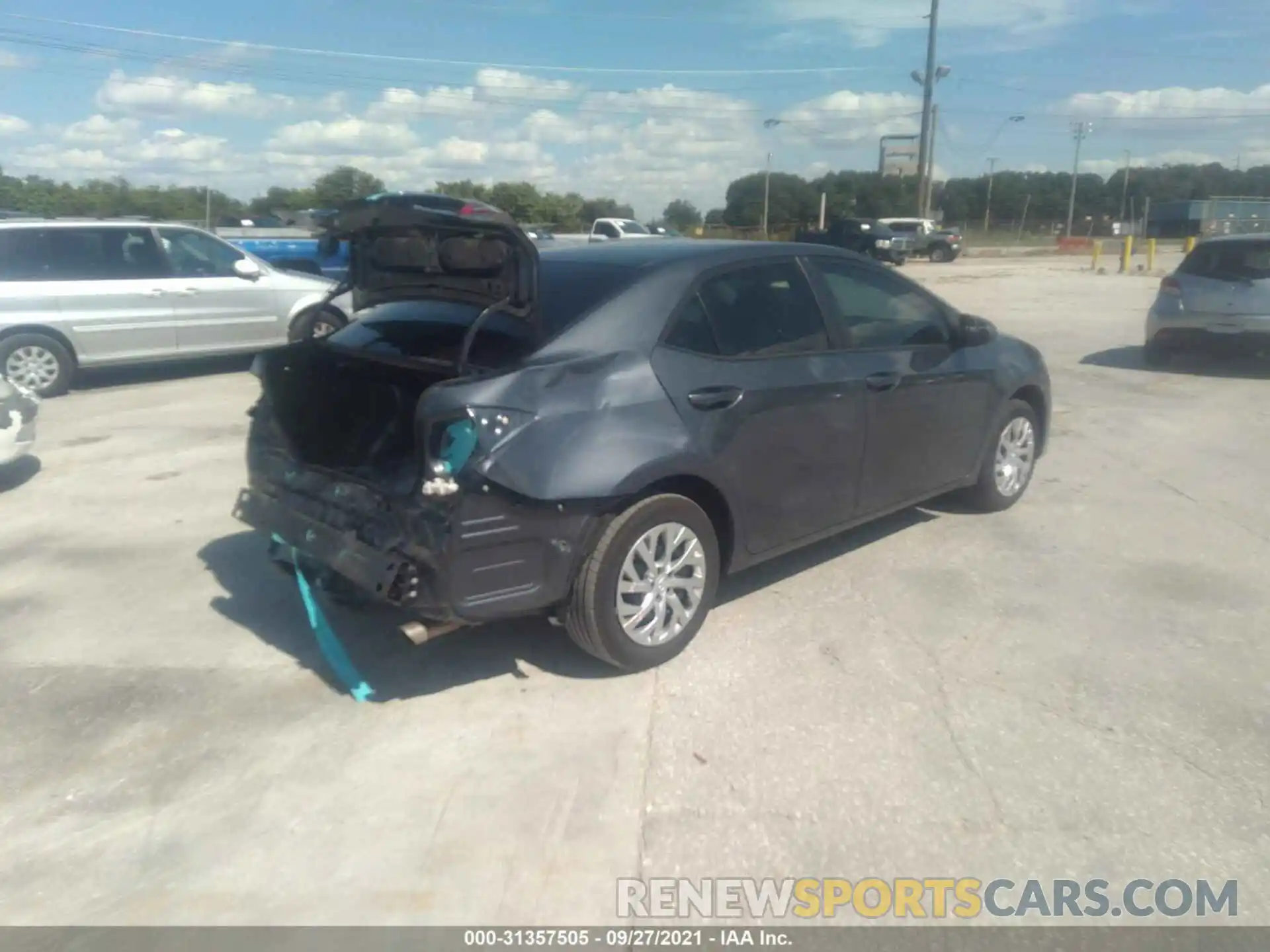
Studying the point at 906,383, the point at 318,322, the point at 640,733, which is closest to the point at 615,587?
the point at 640,733

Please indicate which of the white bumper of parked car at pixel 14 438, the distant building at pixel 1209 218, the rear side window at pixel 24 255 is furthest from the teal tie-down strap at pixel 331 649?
the distant building at pixel 1209 218

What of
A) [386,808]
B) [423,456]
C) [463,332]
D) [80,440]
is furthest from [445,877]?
[80,440]

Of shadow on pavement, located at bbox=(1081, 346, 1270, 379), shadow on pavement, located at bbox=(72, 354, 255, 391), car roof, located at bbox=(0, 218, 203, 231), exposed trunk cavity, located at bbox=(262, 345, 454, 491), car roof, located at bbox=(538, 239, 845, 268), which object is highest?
car roof, located at bbox=(538, 239, 845, 268)

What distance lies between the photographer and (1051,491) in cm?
713

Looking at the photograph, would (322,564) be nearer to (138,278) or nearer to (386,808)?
(386,808)

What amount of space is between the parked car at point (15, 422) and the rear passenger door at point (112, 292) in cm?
394

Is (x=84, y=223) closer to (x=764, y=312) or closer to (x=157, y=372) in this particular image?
(x=157, y=372)

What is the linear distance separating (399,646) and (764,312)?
221 centimetres

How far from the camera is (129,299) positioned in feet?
37.1

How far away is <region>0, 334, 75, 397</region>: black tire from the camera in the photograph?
420 inches

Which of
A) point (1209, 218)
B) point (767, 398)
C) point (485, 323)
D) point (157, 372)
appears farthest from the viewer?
point (1209, 218)

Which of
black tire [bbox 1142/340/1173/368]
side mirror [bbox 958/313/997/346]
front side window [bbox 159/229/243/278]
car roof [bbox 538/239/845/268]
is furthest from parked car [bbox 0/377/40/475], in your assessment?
black tire [bbox 1142/340/1173/368]

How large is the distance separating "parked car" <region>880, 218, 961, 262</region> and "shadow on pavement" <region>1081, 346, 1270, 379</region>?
102ft

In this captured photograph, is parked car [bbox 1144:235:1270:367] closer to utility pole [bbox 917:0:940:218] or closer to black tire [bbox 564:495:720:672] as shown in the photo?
black tire [bbox 564:495:720:672]
